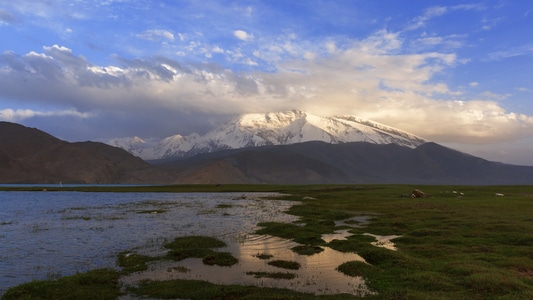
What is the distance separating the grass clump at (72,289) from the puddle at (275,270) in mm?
1550

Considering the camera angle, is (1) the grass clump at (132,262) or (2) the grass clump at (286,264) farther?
(2) the grass clump at (286,264)

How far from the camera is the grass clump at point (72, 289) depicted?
70.3ft

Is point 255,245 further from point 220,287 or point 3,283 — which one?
point 3,283

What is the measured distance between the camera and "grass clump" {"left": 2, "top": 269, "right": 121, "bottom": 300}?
21.4m

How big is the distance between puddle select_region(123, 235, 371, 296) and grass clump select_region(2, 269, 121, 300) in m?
1.55

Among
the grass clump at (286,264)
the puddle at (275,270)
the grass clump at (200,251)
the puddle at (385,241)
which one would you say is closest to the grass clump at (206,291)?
the puddle at (275,270)

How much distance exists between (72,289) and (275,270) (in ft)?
45.3

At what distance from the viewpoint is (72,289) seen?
73.9 feet

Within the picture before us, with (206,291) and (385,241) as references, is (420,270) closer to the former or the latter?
(385,241)

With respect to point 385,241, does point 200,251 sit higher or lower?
lower

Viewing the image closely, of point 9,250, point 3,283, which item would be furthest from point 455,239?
point 9,250

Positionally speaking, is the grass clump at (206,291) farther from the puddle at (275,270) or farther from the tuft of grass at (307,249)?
the tuft of grass at (307,249)

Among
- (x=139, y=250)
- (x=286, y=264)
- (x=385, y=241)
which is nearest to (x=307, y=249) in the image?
Answer: (x=286, y=264)

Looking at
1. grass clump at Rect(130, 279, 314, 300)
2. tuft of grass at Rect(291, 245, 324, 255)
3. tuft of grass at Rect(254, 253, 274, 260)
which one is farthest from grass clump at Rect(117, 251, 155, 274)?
tuft of grass at Rect(291, 245, 324, 255)
